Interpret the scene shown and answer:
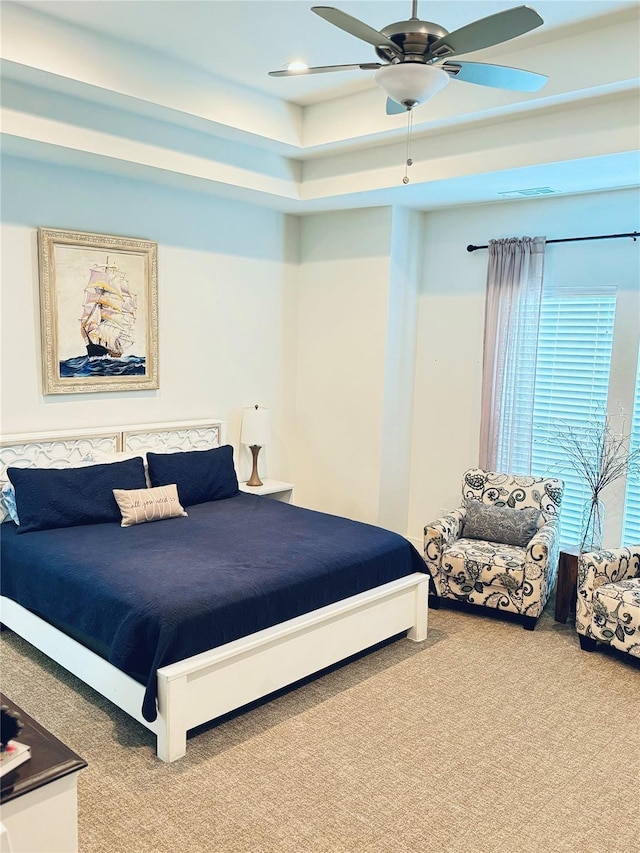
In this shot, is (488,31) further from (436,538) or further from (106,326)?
(106,326)

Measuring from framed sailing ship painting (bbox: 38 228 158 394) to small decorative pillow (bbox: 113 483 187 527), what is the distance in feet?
2.78

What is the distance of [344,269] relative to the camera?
557cm

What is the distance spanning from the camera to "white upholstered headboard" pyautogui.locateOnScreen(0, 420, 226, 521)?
13.9 ft

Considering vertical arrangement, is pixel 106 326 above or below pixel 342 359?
above

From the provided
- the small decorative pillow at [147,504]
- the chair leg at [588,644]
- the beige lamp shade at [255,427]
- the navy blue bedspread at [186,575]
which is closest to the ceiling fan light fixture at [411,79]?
the navy blue bedspread at [186,575]

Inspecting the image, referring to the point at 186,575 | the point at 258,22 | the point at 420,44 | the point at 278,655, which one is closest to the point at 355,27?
the point at 420,44

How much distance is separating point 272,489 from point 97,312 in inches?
74.1

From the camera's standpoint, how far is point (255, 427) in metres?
5.44

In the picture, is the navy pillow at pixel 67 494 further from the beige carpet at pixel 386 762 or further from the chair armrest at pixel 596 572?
the chair armrest at pixel 596 572

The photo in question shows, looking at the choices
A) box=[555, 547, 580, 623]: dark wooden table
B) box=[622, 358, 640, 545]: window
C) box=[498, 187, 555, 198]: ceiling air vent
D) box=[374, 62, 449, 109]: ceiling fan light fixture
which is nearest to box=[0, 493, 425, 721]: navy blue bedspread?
box=[555, 547, 580, 623]: dark wooden table

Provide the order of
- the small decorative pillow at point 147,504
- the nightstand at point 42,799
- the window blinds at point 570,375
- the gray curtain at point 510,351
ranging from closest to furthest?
the nightstand at point 42,799, the small decorative pillow at point 147,504, the window blinds at point 570,375, the gray curtain at point 510,351

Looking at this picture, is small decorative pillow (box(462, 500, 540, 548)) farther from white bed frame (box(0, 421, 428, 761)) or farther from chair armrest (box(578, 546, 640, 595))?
white bed frame (box(0, 421, 428, 761))

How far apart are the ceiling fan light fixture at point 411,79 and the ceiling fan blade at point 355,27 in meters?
0.07

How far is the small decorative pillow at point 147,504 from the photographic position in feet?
13.6
